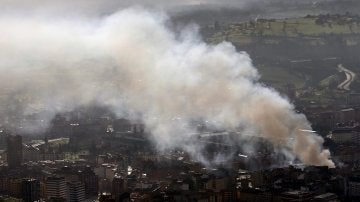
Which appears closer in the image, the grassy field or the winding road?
the winding road

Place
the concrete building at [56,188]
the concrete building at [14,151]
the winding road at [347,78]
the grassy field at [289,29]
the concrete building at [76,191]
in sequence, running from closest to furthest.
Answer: the concrete building at [56,188]
the concrete building at [76,191]
the concrete building at [14,151]
the winding road at [347,78]
the grassy field at [289,29]

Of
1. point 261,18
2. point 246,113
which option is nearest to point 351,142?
point 246,113

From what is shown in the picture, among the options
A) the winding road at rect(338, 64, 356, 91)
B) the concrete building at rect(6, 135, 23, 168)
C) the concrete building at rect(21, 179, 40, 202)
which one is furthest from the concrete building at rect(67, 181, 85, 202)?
the winding road at rect(338, 64, 356, 91)

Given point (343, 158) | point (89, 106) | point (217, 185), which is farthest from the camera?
point (89, 106)

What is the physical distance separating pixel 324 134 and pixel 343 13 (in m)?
26.6

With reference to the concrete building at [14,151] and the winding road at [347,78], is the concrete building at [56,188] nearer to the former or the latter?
the concrete building at [14,151]

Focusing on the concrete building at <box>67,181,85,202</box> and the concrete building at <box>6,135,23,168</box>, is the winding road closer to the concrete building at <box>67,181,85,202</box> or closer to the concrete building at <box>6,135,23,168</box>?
the concrete building at <box>6,135,23,168</box>

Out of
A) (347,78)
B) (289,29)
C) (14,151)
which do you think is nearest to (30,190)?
(14,151)

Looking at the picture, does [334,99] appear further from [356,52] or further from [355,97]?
[356,52]

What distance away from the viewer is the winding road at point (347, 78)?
43125 millimetres

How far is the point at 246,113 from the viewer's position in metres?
30.9

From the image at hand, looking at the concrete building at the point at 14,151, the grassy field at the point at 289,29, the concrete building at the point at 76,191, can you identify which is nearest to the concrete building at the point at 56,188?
the concrete building at the point at 76,191

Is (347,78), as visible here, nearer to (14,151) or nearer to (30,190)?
(14,151)

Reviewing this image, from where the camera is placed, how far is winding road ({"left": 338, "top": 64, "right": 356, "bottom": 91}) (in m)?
43.1
